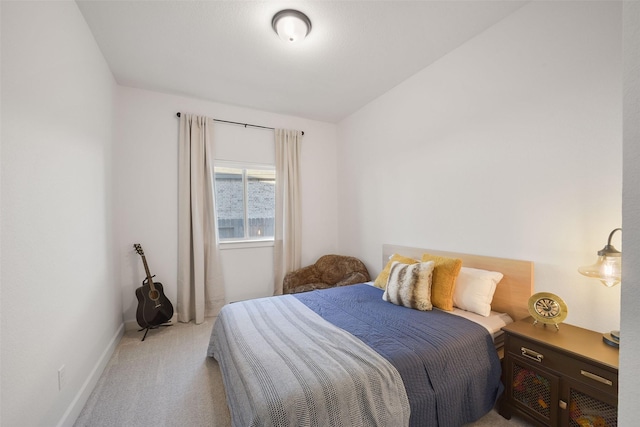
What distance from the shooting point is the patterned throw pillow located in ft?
6.89

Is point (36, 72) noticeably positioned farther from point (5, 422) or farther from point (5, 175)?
point (5, 422)

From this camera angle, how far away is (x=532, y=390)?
1574 millimetres

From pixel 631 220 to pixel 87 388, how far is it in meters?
3.01

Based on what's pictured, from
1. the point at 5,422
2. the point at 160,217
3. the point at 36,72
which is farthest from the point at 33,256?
the point at 160,217

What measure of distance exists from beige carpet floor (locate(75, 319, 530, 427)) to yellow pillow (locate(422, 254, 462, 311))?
73cm

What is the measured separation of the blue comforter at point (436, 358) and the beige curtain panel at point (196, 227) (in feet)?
6.44

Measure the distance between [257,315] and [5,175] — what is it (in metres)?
1.60

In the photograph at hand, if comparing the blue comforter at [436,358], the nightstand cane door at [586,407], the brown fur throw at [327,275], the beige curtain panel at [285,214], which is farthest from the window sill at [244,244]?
the nightstand cane door at [586,407]

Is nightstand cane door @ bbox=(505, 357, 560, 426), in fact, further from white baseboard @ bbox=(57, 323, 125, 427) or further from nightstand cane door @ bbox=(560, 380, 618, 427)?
white baseboard @ bbox=(57, 323, 125, 427)

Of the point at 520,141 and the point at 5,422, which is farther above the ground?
the point at 520,141

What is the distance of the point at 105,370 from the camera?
2.25 metres

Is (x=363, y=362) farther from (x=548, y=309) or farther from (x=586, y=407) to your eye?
(x=548, y=309)

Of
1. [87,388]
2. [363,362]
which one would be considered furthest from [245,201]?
[363,362]

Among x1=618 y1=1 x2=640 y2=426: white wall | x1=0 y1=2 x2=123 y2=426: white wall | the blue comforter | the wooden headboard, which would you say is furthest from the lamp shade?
x1=0 y1=2 x2=123 y2=426: white wall
